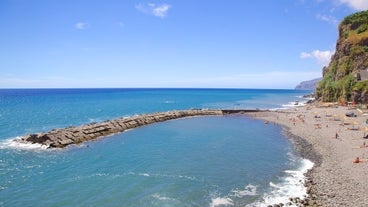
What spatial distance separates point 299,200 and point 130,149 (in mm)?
25185

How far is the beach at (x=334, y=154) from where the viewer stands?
23.7 meters

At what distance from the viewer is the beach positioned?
77.8 feet

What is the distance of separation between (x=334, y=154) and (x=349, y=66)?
67964mm

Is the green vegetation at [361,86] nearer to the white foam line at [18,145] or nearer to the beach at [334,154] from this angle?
the beach at [334,154]

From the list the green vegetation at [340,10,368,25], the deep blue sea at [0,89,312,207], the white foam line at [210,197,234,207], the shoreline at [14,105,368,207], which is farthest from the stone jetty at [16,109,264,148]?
the green vegetation at [340,10,368,25]

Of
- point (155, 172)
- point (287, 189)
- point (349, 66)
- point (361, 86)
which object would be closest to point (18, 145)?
point (155, 172)

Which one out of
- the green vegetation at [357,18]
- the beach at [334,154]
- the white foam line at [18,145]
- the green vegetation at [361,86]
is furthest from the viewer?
the green vegetation at [357,18]

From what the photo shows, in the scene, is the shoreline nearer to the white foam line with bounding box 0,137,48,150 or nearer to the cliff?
the white foam line with bounding box 0,137,48,150

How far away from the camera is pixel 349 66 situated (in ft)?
298

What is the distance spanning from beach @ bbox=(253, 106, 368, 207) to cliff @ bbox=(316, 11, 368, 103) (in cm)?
1787

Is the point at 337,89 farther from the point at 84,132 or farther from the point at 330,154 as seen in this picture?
the point at 84,132

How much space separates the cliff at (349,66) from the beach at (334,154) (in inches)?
703

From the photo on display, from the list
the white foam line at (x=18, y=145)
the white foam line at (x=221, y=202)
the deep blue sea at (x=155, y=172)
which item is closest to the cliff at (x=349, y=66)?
the deep blue sea at (x=155, y=172)

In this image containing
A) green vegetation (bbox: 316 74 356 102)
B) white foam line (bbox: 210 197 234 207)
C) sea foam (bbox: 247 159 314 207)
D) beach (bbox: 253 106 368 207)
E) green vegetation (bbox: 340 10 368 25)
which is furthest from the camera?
green vegetation (bbox: 340 10 368 25)
